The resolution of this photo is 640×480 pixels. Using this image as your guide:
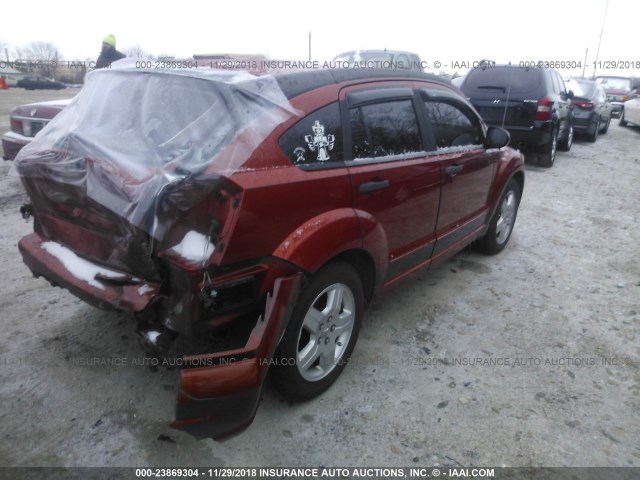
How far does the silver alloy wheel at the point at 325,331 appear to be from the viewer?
8.09 ft

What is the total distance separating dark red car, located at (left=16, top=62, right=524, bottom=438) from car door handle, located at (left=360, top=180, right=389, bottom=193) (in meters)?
0.01

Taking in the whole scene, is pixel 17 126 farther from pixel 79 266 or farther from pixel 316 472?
pixel 316 472

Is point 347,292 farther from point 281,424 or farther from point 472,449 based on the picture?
point 472,449

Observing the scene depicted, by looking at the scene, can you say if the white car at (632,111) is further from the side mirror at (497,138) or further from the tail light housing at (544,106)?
the side mirror at (497,138)

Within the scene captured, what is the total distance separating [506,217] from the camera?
475cm

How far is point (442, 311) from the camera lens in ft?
11.9

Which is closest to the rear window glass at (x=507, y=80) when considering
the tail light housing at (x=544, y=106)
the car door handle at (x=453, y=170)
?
the tail light housing at (x=544, y=106)

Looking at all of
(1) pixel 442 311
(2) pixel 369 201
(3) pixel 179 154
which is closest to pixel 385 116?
(2) pixel 369 201

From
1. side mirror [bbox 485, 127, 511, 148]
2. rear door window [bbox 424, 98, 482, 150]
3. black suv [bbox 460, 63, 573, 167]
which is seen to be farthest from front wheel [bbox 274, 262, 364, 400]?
black suv [bbox 460, 63, 573, 167]

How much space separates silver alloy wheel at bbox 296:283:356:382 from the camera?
2.47m

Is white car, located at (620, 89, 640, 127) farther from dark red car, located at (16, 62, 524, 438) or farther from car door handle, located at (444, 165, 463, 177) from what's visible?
dark red car, located at (16, 62, 524, 438)

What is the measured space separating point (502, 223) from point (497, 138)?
107 cm

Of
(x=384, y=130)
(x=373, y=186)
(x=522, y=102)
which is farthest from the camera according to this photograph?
(x=522, y=102)

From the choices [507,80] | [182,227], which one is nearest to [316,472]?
[182,227]
